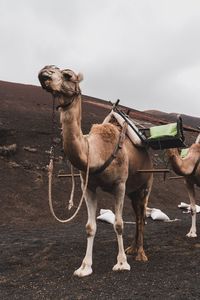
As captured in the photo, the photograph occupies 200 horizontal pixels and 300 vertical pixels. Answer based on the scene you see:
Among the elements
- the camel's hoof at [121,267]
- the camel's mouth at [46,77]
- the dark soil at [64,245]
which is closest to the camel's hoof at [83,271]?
the dark soil at [64,245]

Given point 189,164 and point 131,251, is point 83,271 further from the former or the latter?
point 189,164

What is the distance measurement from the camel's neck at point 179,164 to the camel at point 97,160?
0.65 m

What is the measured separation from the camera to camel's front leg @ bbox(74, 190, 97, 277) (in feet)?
25.5

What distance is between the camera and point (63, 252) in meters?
9.92

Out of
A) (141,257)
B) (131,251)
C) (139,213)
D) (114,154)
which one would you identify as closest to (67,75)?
(114,154)

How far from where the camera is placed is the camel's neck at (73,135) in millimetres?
6875

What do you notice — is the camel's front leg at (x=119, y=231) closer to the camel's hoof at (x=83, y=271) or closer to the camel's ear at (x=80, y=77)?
the camel's hoof at (x=83, y=271)

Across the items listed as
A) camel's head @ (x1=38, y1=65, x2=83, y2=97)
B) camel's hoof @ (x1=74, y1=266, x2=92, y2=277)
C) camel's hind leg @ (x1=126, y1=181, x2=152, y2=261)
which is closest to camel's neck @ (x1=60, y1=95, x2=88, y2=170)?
camel's head @ (x1=38, y1=65, x2=83, y2=97)

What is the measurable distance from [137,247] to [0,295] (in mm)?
3623

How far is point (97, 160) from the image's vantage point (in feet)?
25.3

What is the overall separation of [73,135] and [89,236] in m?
2.23

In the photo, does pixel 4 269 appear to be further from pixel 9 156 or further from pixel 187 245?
pixel 9 156

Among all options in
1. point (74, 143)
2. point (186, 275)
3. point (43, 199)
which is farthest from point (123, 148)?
point (43, 199)

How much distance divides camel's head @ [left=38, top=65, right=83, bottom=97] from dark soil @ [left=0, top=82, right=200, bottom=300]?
3156 millimetres
